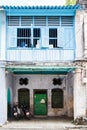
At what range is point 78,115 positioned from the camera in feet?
68.3

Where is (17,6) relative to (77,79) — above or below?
above

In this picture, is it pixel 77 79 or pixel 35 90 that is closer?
pixel 77 79

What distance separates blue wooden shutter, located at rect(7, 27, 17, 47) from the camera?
21.1 metres

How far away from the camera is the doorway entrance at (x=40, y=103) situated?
85.3 ft

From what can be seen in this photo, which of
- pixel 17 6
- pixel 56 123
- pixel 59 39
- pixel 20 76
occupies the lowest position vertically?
pixel 56 123

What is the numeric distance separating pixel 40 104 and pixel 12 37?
6688 mm

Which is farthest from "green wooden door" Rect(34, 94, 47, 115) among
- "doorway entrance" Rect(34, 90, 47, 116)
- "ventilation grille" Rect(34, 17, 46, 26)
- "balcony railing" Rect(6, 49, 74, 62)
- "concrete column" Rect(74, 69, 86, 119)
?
"ventilation grille" Rect(34, 17, 46, 26)

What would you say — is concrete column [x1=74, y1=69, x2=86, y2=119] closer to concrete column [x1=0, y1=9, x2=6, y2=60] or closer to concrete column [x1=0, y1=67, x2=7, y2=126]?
concrete column [x1=0, y1=67, x2=7, y2=126]

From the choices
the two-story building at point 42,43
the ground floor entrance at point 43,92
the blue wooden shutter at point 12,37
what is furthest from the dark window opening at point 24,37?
the ground floor entrance at point 43,92

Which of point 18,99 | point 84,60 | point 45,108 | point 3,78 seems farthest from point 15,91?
point 84,60

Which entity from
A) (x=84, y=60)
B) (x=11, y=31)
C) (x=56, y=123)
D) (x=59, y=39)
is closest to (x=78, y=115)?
(x=56, y=123)

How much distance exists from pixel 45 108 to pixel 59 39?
662 centimetres

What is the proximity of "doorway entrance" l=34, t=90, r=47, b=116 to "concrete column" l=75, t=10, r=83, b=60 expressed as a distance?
20.2 feet

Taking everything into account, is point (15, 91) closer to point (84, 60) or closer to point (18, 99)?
point (18, 99)
